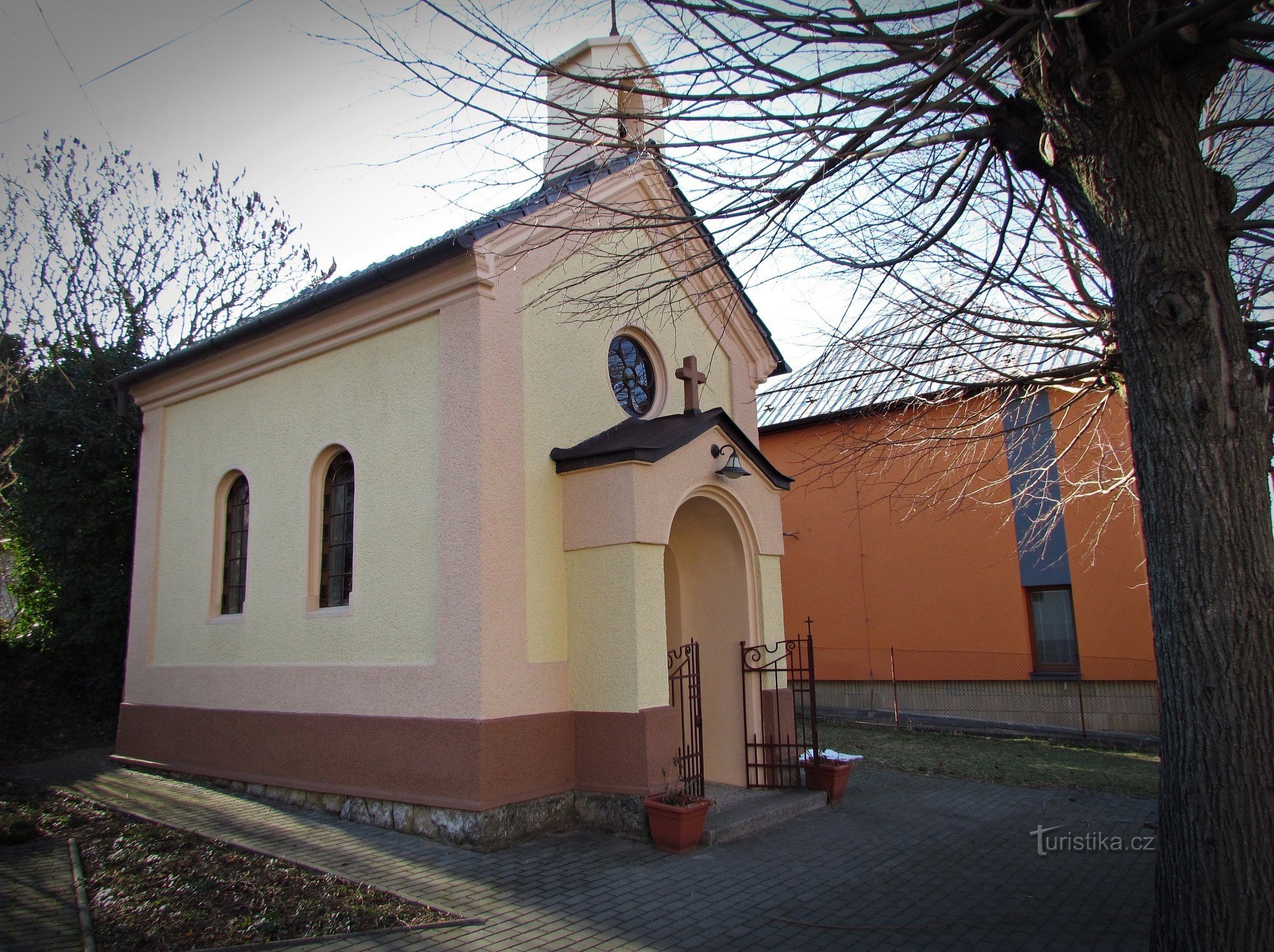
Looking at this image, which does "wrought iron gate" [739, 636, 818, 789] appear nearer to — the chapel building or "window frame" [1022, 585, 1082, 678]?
the chapel building

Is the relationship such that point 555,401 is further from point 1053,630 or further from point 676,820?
point 1053,630

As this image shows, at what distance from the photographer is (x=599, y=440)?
8.55 m

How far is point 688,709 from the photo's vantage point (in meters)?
9.26

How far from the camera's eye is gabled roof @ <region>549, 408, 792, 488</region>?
25.4ft

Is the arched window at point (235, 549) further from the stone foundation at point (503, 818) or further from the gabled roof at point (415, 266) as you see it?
the stone foundation at point (503, 818)

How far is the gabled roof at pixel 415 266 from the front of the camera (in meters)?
7.44

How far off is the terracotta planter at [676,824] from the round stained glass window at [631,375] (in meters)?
4.16

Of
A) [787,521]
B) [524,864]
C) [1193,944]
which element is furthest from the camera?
[787,521]

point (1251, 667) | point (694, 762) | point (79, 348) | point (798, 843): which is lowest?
point (798, 843)

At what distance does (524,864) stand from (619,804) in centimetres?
111

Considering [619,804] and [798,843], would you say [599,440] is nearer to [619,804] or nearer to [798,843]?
[619,804]

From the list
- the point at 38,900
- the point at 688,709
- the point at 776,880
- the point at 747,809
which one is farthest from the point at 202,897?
the point at 688,709

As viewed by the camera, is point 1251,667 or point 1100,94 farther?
point 1100,94

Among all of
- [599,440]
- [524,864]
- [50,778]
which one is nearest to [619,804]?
[524,864]
